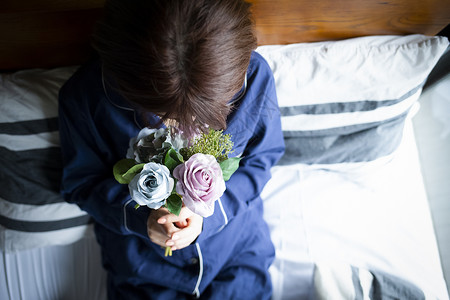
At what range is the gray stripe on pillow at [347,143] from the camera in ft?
3.69

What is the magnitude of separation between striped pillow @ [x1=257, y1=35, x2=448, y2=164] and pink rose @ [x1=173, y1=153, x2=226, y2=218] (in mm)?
546

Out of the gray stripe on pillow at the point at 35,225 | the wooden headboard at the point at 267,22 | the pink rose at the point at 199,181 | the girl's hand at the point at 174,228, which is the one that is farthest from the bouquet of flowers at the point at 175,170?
the gray stripe on pillow at the point at 35,225

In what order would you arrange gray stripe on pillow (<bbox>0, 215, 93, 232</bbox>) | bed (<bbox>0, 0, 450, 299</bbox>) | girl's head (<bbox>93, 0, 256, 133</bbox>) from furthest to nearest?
gray stripe on pillow (<bbox>0, 215, 93, 232</bbox>) < bed (<bbox>0, 0, 450, 299</bbox>) < girl's head (<bbox>93, 0, 256, 133</bbox>)

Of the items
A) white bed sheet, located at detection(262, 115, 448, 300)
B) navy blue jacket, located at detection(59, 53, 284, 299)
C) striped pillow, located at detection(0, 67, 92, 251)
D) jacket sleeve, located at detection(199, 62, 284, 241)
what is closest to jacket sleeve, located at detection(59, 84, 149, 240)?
navy blue jacket, located at detection(59, 53, 284, 299)

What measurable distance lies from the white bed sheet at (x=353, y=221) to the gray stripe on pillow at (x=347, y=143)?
5cm

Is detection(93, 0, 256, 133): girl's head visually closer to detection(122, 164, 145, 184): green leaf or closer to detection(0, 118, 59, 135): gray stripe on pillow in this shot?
detection(122, 164, 145, 184): green leaf

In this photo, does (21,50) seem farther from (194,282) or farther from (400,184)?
(400,184)

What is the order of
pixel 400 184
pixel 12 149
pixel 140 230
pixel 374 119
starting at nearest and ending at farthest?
pixel 140 230
pixel 12 149
pixel 374 119
pixel 400 184

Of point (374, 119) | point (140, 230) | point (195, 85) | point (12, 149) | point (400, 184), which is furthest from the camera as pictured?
point (400, 184)

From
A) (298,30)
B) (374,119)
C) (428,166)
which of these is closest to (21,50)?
(298,30)

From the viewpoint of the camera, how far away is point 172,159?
0.59 meters

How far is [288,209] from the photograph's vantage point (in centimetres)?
119

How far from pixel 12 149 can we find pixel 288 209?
98 centimetres

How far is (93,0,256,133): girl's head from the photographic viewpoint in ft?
1.75
